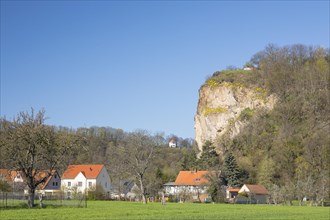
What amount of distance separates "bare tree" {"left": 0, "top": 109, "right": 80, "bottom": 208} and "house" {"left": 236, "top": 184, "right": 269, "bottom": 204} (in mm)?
42070

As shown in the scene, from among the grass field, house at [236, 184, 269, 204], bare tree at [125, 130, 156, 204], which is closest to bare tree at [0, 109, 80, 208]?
the grass field

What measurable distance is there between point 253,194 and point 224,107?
37168mm

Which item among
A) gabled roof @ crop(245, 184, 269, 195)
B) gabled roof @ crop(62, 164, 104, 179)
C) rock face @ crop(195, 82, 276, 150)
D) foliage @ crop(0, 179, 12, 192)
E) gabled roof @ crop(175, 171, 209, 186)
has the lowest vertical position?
gabled roof @ crop(245, 184, 269, 195)

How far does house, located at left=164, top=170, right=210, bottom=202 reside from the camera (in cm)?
8606

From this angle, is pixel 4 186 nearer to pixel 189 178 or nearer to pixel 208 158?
pixel 189 178

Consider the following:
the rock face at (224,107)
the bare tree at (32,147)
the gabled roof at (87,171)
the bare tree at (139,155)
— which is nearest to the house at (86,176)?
the gabled roof at (87,171)

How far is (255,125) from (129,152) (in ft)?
138

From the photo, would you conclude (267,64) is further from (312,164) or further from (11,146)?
(11,146)

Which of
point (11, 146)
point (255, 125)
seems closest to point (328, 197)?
point (255, 125)

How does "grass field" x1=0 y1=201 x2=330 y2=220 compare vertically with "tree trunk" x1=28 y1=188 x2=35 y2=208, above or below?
below

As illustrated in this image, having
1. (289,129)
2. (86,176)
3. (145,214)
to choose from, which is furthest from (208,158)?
(145,214)

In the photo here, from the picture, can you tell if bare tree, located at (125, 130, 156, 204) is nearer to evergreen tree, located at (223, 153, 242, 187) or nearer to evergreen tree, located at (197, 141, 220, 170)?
evergreen tree, located at (223, 153, 242, 187)

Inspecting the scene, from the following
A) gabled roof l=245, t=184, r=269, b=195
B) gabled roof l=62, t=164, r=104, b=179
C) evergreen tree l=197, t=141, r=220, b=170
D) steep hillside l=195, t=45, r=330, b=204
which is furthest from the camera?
evergreen tree l=197, t=141, r=220, b=170

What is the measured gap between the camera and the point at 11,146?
159 feet
